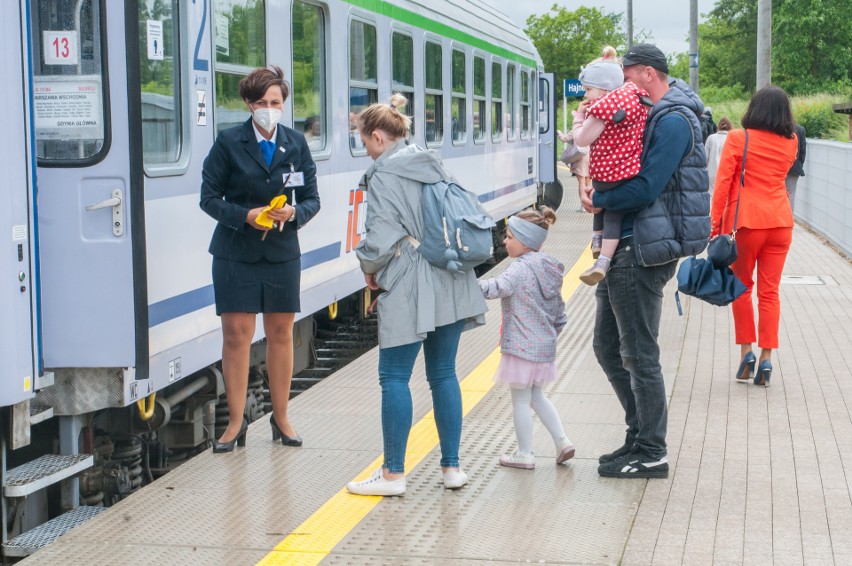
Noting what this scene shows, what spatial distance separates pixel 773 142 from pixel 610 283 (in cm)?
261

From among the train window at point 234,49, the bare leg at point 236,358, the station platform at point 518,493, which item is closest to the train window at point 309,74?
the train window at point 234,49

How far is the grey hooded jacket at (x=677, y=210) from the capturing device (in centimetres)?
547

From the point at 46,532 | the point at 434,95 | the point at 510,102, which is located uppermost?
the point at 510,102

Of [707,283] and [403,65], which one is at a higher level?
[403,65]

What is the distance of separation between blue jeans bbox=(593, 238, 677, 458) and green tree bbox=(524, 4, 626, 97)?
47.0m

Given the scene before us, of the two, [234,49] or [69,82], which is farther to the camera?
[234,49]

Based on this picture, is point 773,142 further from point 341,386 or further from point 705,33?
point 705,33

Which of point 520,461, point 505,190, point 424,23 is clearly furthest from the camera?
point 505,190

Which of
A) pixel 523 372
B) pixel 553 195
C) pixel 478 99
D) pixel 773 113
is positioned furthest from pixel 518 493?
pixel 553 195

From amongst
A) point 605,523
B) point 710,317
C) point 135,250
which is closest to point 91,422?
point 135,250

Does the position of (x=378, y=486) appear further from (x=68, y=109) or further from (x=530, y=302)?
(x=68, y=109)

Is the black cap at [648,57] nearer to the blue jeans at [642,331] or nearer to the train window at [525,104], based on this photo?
the blue jeans at [642,331]

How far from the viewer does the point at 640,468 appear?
572 centimetres

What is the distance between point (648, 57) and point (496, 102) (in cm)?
1068
